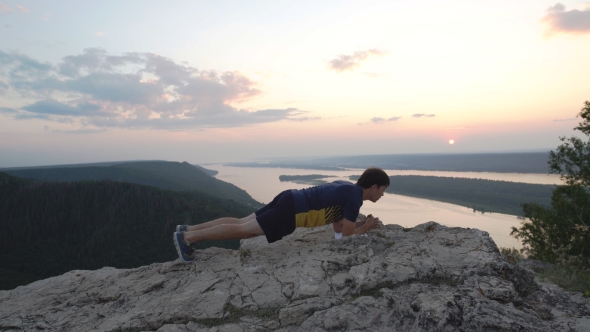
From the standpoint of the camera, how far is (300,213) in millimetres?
4594

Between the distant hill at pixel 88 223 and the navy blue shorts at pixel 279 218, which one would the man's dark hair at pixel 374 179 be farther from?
the distant hill at pixel 88 223

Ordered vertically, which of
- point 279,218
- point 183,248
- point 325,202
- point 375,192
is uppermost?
point 375,192

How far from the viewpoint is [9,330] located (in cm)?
404

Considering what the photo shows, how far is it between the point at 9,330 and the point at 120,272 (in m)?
1.71

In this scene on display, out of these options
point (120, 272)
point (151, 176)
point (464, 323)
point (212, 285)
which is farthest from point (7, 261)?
point (151, 176)

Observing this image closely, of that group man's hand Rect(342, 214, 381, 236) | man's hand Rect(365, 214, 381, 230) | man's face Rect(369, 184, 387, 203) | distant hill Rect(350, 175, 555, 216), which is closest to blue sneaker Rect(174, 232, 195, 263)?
man's hand Rect(342, 214, 381, 236)

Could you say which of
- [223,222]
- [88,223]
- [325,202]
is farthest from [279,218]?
[88,223]

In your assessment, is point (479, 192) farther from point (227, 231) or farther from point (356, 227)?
point (227, 231)

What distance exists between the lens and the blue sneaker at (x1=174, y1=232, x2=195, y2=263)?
184 inches

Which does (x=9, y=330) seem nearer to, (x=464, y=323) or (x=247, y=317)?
(x=247, y=317)

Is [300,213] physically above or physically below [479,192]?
above

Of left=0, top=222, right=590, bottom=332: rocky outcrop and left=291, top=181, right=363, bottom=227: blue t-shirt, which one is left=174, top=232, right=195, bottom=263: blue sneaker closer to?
left=0, top=222, right=590, bottom=332: rocky outcrop

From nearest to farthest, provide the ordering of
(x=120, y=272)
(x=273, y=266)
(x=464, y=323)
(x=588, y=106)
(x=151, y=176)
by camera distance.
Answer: (x=464, y=323)
(x=273, y=266)
(x=120, y=272)
(x=588, y=106)
(x=151, y=176)

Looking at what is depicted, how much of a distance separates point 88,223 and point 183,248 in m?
52.1
